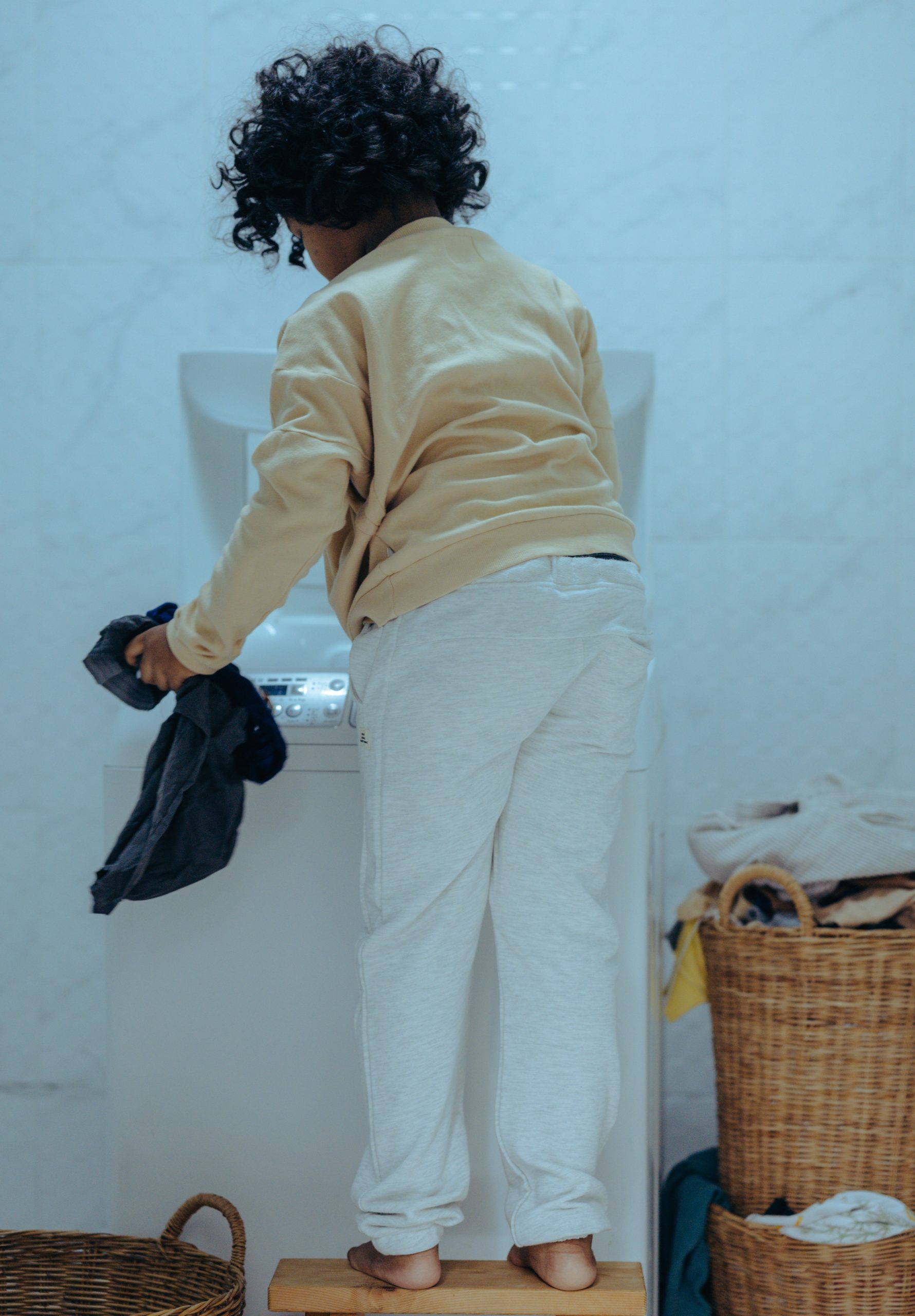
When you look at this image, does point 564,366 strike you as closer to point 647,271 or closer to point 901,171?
point 647,271

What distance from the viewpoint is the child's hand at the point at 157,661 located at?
114 cm

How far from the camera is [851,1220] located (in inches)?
51.5

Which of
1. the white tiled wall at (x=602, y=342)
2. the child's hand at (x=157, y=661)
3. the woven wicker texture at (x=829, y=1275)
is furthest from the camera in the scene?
the white tiled wall at (x=602, y=342)

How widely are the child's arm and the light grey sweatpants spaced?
0.11 meters

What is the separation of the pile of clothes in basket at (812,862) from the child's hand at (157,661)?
709mm

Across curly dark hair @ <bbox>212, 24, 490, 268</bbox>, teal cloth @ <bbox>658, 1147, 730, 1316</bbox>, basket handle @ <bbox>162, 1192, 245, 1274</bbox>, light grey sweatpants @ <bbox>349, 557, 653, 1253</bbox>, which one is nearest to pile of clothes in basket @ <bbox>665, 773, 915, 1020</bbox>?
teal cloth @ <bbox>658, 1147, 730, 1316</bbox>

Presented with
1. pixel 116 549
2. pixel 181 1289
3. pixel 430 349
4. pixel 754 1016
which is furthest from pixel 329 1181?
pixel 116 549

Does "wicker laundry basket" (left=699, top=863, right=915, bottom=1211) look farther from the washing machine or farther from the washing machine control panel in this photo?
the washing machine control panel

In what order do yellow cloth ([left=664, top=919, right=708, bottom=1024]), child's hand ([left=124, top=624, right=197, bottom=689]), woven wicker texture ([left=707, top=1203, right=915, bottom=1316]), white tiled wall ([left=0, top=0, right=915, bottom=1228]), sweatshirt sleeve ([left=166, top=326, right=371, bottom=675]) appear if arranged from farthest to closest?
white tiled wall ([left=0, top=0, right=915, bottom=1228]) < yellow cloth ([left=664, top=919, right=708, bottom=1024]) < woven wicker texture ([left=707, top=1203, right=915, bottom=1316]) < child's hand ([left=124, top=624, right=197, bottom=689]) < sweatshirt sleeve ([left=166, top=326, right=371, bottom=675])

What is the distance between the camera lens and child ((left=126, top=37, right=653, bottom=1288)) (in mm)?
1018

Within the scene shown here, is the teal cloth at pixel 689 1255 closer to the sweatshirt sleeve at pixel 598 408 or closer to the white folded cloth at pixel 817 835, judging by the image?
the white folded cloth at pixel 817 835

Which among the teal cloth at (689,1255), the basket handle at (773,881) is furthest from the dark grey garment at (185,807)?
the teal cloth at (689,1255)

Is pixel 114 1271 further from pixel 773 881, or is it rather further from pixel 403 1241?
pixel 773 881

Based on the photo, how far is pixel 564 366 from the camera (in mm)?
1102
